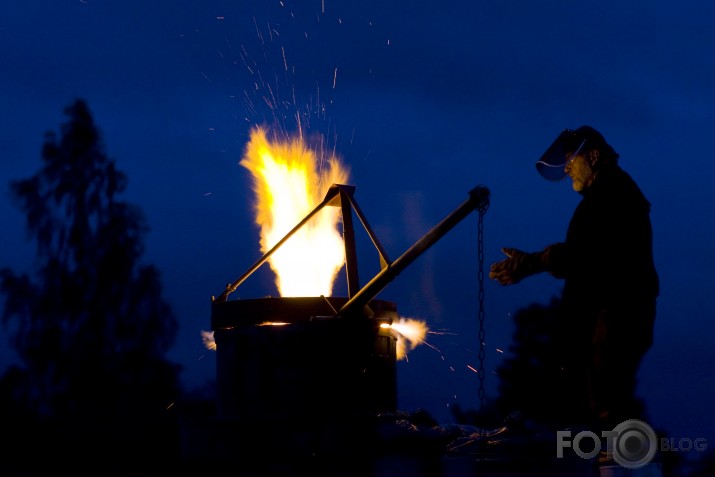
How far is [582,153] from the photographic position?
5730mm

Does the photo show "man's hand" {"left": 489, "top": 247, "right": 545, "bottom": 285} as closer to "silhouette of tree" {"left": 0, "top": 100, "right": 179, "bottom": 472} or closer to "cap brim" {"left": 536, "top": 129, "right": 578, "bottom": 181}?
"cap brim" {"left": 536, "top": 129, "right": 578, "bottom": 181}

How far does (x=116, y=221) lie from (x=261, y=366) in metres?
16.4

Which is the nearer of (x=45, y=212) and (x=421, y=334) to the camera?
(x=421, y=334)

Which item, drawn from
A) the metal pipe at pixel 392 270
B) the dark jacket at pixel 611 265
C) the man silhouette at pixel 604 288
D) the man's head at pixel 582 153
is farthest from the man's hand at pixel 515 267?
the metal pipe at pixel 392 270

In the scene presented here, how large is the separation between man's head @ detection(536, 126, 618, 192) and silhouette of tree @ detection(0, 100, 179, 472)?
56.0 ft

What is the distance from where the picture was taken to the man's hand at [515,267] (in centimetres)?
570

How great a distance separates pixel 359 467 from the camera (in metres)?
7.40

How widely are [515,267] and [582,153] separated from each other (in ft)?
2.54

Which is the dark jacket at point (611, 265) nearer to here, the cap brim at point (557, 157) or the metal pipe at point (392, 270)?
the cap brim at point (557, 157)

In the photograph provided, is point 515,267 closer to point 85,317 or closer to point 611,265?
point 611,265

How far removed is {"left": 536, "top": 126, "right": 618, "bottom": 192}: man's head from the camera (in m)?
5.66

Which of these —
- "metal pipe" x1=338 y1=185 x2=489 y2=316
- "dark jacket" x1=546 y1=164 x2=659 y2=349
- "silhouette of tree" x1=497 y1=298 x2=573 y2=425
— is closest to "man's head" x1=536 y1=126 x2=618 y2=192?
"dark jacket" x1=546 y1=164 x2=659 y2=349

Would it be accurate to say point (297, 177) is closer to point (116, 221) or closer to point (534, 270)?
point (534, 270)

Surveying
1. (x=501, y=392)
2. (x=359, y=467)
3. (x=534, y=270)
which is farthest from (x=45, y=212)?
(x=534, y=270)
